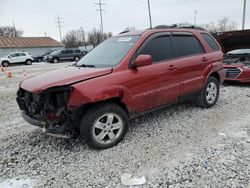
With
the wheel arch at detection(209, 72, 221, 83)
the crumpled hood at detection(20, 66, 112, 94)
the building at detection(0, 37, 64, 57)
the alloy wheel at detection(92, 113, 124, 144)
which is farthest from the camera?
the building at detection(0, 37, 64, 57)

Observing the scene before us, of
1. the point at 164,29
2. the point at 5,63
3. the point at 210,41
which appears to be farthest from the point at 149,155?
the point at 5,63

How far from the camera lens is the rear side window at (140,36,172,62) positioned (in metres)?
3.77

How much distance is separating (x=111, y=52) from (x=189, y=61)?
1638 mm

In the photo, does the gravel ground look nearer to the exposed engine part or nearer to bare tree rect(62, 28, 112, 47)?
the exposed engine part

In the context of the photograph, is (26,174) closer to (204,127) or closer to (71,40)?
(204,127)

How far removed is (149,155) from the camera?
3.11m

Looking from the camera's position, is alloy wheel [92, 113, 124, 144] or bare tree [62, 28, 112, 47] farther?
bare tree [62, 28, 112, 47]

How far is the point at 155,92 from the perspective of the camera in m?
3.75

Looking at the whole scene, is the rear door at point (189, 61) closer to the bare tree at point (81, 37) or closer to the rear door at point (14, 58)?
the rear door at point (14, 58)

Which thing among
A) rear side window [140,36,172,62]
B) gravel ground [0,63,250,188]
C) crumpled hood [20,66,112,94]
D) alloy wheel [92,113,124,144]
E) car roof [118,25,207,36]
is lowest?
gravel ground [0,63,250,188]

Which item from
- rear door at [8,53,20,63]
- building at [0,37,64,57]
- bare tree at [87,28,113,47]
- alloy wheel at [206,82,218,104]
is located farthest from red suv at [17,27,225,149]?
bare tree at [87,28,113,47]

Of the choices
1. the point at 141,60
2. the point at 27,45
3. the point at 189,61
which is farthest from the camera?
the point at 27,45

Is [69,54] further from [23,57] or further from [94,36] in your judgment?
[94,36]

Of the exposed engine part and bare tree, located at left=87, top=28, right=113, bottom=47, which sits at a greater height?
bare tree, located at left=87, top=28, right=113, bottom=47
